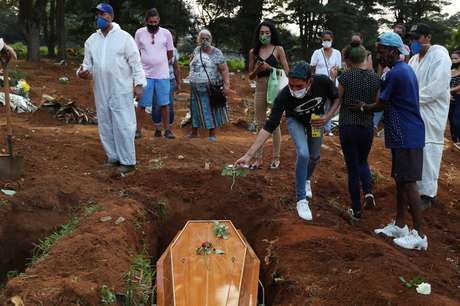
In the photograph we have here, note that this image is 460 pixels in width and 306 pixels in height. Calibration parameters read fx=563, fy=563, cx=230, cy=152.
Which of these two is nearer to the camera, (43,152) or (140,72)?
(140,72)

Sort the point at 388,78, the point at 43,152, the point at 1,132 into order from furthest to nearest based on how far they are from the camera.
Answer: the point at 1,132 < the point at 43,152 < the point at 388,78

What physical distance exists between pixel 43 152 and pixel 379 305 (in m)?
5.05

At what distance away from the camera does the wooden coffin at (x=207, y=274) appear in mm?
4250

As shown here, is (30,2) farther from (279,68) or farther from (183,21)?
(279,68)

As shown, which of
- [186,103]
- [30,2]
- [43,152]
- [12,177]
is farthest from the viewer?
[30,2]

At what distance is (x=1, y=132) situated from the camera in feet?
26.6

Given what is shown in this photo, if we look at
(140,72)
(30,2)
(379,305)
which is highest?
(30,2)

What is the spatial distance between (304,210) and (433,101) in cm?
185

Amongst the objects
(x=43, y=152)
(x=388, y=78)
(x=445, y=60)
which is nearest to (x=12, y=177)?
(x=43, y=152)

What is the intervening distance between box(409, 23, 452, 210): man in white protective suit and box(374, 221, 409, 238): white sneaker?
3.28 ft

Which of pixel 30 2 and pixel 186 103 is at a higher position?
pixel 30 2

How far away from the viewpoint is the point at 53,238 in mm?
5242

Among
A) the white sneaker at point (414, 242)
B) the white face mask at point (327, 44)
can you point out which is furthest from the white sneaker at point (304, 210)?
the white face mask at point (327, 44)

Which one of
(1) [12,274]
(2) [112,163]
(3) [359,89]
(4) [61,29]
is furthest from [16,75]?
(3) [359,89]
